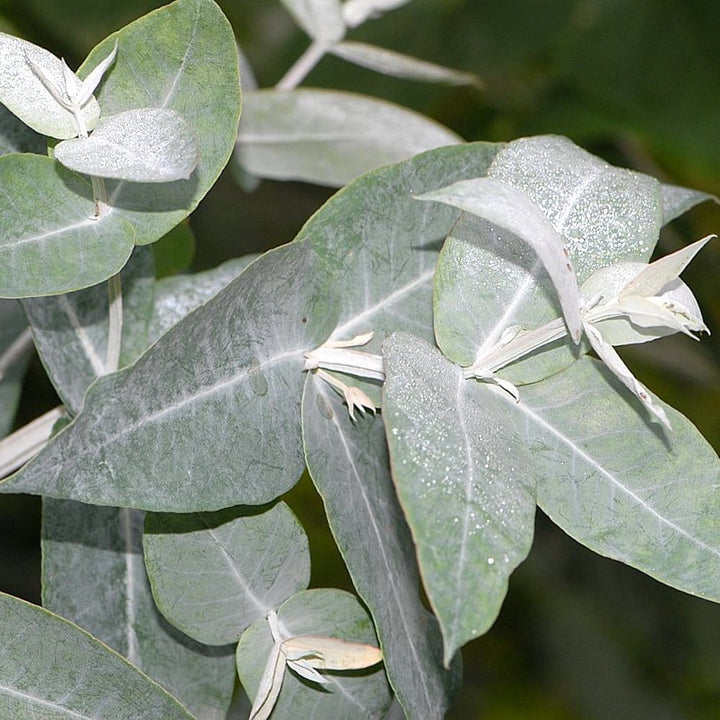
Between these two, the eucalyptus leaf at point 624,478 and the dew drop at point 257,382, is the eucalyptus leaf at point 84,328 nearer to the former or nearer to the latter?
the dew drop at point 257,382

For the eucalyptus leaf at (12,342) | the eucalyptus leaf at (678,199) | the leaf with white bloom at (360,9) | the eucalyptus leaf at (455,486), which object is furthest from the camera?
Answer: the leaf with white bloom at (360,9)

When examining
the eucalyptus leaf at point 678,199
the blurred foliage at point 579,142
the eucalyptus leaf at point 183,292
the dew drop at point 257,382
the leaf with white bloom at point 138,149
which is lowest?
the blurred foliage at point 579,142

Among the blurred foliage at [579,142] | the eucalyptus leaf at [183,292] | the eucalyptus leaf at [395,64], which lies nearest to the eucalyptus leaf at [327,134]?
the eucalyptus leaf at [395,64]

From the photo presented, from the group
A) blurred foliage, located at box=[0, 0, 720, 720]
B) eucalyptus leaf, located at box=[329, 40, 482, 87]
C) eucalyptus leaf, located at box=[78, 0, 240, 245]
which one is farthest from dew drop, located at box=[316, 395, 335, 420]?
blurred foliage, located at box=[0, 0, 720, 720]

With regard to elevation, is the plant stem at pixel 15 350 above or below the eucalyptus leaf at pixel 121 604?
above

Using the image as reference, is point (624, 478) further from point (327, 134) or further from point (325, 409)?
point (327, 134)

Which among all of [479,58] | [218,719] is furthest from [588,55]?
[218,719]

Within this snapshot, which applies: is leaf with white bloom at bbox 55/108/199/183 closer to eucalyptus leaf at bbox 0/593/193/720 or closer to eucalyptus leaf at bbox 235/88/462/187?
eucalyptus leaf at bbox 0/593/193/720

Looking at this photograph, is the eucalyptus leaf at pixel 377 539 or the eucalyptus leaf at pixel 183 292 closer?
the eucalyptus leaf at pixel 377 539

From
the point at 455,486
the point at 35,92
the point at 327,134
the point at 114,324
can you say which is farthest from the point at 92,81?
the point at 327,134
